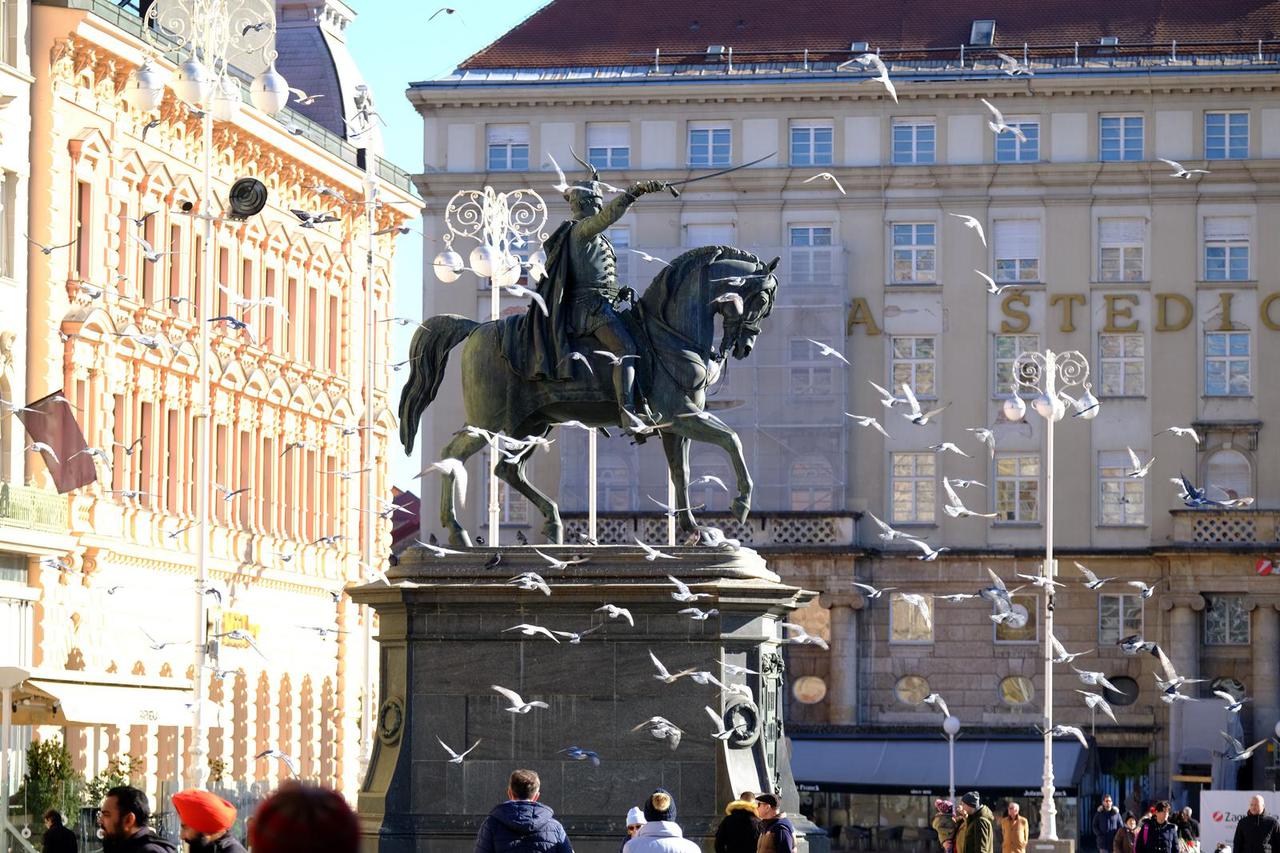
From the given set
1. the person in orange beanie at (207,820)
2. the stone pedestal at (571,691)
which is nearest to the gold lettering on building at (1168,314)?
the stone pedestal at (571,691)

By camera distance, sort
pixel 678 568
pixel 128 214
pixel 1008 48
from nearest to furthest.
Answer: pixel 678 568 → pixel 128 214 → pixel 1008 48

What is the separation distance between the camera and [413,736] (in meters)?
24.4

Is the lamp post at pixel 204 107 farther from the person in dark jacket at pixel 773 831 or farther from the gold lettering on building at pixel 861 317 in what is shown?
the gold lettering on building at pixel 861 317

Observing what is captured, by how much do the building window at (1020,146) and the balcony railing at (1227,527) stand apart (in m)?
10.3

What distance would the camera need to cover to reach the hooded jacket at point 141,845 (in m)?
11.9

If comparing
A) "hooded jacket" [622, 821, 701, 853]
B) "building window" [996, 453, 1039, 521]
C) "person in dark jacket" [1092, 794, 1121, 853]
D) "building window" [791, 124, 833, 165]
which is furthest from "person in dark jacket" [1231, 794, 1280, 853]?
"building window" [791, 124, 833, 165]

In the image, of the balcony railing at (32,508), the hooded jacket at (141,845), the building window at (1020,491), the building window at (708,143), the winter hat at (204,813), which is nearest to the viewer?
the winter hat at (204,813)

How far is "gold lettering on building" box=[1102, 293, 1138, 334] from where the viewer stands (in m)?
76.9

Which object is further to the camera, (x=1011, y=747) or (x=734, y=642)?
(x=1011, y=747)

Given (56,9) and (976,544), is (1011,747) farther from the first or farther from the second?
(56,9)

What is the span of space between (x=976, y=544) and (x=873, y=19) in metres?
15.6

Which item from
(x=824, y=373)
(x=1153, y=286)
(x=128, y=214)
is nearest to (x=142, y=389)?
(x=128, y=214)

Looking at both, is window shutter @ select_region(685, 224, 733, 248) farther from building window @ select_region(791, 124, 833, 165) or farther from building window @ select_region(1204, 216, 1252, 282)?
building window @ select_region(1204, 216, 1252, 282)

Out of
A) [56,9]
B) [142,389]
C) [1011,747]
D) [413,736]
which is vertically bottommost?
[1011,747]
